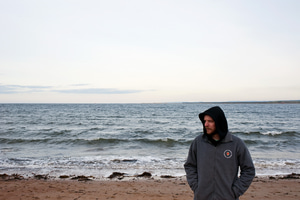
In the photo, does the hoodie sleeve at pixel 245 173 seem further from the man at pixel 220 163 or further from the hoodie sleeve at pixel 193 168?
the hoodie sleeve at pixel 193 168

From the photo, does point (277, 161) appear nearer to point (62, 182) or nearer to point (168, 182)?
point (168, 182)

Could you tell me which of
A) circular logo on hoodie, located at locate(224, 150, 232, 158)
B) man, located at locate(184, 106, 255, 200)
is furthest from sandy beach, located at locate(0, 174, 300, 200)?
circular logo on hoodie, located at locate(224, 150, 232, 158)

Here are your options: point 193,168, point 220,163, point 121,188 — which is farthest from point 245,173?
point 121,188

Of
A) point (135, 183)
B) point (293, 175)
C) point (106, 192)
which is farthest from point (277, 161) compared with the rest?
point (106, 192)

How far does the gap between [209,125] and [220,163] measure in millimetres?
392

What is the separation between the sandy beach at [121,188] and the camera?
5586 mm

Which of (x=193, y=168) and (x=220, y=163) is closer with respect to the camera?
(x=220, y=163)

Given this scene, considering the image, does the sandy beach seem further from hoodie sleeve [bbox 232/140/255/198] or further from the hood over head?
the hood over head

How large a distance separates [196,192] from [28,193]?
195 inches

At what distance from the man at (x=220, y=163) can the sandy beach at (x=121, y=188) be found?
11.1 ft

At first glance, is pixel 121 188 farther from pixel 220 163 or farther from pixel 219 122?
pixel 219 122

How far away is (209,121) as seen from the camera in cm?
244

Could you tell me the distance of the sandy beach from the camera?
5586mm

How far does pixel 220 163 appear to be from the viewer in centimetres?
235
